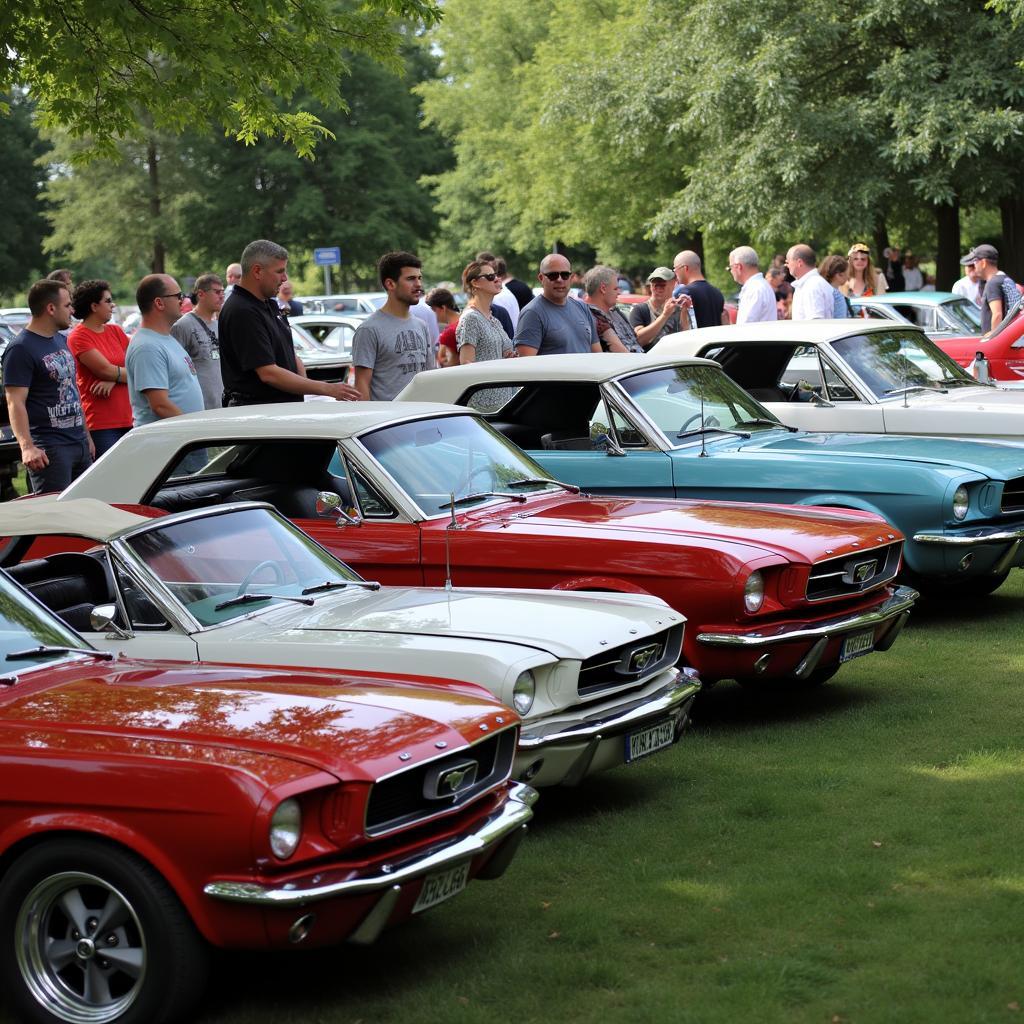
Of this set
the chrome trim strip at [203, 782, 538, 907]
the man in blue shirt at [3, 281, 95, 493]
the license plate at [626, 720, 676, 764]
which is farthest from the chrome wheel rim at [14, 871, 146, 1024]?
the man in blue shirt at [3, 281, 95, 493]

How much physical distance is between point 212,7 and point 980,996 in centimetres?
980

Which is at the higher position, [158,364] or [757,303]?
[757,303]

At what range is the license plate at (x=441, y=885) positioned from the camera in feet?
14.9

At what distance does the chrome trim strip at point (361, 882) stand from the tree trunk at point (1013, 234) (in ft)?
88.9

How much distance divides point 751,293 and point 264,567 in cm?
824

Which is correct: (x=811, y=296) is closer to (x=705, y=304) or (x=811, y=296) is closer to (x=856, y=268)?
(x=705, y=304)

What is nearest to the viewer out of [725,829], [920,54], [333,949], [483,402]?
[333,949]

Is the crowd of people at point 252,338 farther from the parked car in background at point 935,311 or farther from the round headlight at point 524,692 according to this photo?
the parked car in background at point 935,311

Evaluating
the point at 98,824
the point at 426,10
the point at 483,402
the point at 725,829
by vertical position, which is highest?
the point at 426,10

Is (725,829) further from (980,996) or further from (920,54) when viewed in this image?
(920,54)

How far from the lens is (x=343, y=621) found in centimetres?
633

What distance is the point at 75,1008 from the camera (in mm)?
4449

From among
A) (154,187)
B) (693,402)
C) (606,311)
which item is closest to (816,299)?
(606,311)

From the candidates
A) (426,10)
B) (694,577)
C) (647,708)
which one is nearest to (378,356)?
(426,10)
